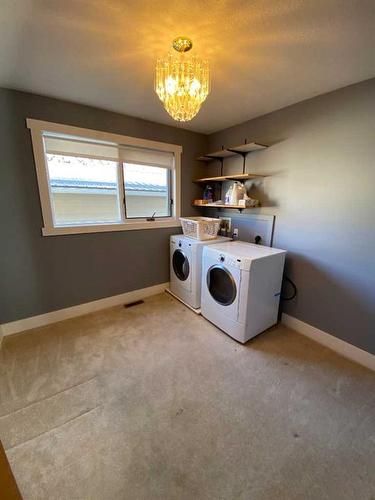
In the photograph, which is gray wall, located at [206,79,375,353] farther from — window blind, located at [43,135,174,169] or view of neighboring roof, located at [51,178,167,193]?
view of neighboring roof, located at [51,178,167,193]

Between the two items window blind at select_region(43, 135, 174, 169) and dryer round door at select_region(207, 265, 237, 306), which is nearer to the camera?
dryer round door at select_region(207, 265, 237, 306)

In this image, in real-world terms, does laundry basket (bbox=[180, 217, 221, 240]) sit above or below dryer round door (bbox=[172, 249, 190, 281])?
above

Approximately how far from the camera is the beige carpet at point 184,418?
1062 mm

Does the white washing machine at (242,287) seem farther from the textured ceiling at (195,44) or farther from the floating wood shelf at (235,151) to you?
the textured ceiling at (195,44)

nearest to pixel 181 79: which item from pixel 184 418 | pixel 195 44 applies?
pixel 195 44

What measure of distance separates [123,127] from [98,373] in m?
2.52

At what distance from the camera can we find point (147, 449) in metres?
1.20

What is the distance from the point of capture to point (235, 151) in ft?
8.50

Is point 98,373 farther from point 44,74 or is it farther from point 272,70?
point 272,70

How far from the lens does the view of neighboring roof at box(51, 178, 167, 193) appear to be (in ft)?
7.47

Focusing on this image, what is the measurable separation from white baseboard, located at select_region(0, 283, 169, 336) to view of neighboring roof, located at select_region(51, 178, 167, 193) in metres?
1.35

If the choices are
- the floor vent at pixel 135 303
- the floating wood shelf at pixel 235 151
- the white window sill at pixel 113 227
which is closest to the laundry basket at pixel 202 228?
the white window sill at pixel 113 227

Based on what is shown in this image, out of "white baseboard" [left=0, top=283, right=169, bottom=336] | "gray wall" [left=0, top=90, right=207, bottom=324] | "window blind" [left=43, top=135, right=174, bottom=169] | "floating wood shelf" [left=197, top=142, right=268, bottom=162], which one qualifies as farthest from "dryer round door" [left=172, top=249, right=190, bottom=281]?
"floating wood shelf" [left=197, top=142, right=268, bottom=162]

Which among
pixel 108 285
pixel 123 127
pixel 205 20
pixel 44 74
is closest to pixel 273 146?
pixel 205 20
